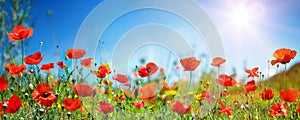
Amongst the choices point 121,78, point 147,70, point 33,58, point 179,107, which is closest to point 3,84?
point 33,58

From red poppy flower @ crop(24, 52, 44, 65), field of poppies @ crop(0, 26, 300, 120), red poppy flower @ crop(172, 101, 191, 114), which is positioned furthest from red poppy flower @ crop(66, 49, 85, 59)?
red poppy flower @ crop(172, 101, 191, 114)

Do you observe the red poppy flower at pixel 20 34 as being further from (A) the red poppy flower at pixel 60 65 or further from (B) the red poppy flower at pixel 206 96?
(B) the red poppy flower at pixel 206 96

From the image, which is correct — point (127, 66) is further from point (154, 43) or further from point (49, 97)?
point (49, 97)

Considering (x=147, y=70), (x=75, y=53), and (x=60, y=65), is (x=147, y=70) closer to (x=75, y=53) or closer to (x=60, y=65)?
(x=75, y=53)

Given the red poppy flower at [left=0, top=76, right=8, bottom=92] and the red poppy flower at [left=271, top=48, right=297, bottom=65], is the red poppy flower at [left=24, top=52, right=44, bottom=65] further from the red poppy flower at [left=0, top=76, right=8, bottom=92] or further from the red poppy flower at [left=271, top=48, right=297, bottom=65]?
the red poppy flower at [left=271, top=48, right=297, bottom=65]

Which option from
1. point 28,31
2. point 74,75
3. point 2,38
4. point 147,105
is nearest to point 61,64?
point 74,75
